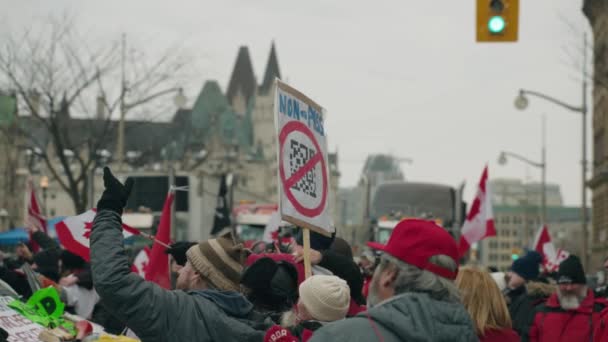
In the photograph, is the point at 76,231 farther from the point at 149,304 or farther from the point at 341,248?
the point at 149,304

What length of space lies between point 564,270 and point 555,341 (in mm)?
569

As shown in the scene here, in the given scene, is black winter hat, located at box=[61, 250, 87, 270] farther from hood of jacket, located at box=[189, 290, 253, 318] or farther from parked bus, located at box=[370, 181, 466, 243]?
parked bus, located at box=[370, 181, 466, 243]

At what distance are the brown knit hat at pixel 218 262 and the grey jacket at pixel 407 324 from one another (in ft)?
6.01

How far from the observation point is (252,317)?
19.8 ft

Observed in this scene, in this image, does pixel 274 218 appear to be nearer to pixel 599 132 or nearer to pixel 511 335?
pixel 511 335

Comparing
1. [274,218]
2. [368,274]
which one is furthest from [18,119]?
[368,274]

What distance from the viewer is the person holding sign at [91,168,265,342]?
523 centimetres

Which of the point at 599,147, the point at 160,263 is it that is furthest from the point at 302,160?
the point at 599,147

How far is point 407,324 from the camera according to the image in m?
4.26

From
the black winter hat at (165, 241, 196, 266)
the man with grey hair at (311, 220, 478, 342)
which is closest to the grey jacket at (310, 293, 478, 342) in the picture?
the man with grey hair at (311, 220, 478, 342)

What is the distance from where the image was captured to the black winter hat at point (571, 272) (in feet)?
33.0

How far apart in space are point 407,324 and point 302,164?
3134mm

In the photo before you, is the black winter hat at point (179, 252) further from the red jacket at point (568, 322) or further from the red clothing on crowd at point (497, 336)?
the red jacket at point (568, 322)

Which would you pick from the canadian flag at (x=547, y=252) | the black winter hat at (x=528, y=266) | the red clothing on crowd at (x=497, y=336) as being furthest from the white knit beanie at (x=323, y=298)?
the canadian flag at (x=547, y=252)
